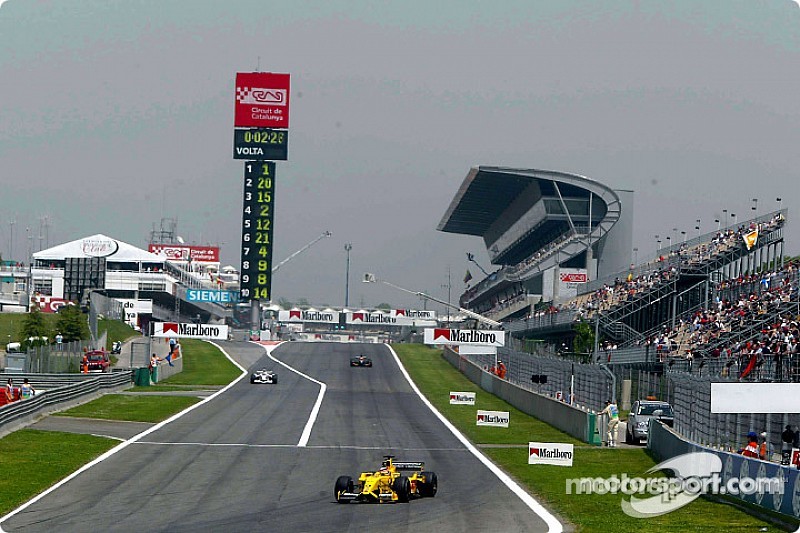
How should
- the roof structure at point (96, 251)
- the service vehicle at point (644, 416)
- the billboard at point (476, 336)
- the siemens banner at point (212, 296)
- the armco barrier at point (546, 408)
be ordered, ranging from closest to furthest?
the service vehicle at point (644, 416)
the armco barrier at point (546, 408)
the billboard at point (476, 336)
the siemens banner at point (212, 296)
the roof structure at point (96, 251)

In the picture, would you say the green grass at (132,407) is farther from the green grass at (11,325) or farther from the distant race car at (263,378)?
the green grass at (11,325)

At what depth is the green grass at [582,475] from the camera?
1953 cm

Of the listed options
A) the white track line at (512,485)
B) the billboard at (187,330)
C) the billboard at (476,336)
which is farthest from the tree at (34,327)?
the white track line at (512,485)

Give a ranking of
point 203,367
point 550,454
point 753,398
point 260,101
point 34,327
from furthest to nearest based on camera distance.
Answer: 1. point 260,101
2. point 34,327
3. point 203,367
4. point 550,454
5. point 753,398

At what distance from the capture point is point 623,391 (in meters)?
49.2

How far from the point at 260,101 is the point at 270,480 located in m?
113

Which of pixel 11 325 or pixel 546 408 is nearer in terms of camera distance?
pixel 546 408

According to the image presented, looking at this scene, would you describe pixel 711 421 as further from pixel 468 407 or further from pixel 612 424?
pixel 468 407

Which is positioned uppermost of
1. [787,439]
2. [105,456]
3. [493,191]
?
[493,191]

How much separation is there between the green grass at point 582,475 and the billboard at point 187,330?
23274mm

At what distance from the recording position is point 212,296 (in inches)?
6112

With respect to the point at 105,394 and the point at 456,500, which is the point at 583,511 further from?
the point at 105,394

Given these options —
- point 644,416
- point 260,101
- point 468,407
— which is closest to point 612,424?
point 644,416

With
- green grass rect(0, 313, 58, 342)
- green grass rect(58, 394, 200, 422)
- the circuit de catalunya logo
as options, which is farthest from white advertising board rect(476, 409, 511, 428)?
green grass rect(0, 313, 58, 342)
